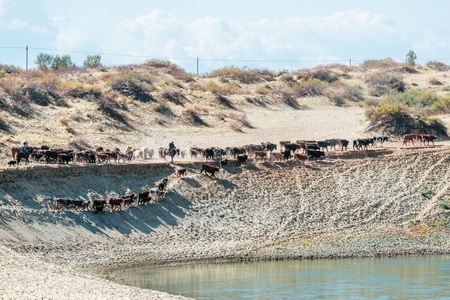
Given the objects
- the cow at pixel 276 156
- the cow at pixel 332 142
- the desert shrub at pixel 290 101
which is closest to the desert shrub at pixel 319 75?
the desert shrub at pixel 290 101

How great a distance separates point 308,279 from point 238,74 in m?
52.6

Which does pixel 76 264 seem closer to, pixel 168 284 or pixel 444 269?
pixel 168 284

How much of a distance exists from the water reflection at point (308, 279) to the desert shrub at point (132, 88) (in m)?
31.0

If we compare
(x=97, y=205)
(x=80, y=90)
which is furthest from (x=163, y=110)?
(x=97, y=205)

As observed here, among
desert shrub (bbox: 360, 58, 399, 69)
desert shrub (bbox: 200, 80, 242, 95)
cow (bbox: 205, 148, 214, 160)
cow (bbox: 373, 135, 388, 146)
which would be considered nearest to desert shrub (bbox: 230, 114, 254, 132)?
desert shrub (bbox: 200, 80, 242, 95)

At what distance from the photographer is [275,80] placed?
92.2m

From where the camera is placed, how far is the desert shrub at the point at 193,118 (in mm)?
68812

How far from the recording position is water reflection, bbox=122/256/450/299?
3625cm

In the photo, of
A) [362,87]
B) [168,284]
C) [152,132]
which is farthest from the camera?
[362,87]

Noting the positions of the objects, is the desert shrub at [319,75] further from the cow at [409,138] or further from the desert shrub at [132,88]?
the cow at [409,138]

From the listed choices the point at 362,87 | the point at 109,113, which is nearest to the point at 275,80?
the point at 362,87

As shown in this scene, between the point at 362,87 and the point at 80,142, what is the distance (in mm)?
38554

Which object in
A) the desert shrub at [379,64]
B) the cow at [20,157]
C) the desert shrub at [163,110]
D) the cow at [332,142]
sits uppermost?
the desert shrub at [379,64]

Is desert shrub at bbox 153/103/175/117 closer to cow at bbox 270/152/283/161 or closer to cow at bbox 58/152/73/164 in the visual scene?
cow at bbox 270/152/283/161
